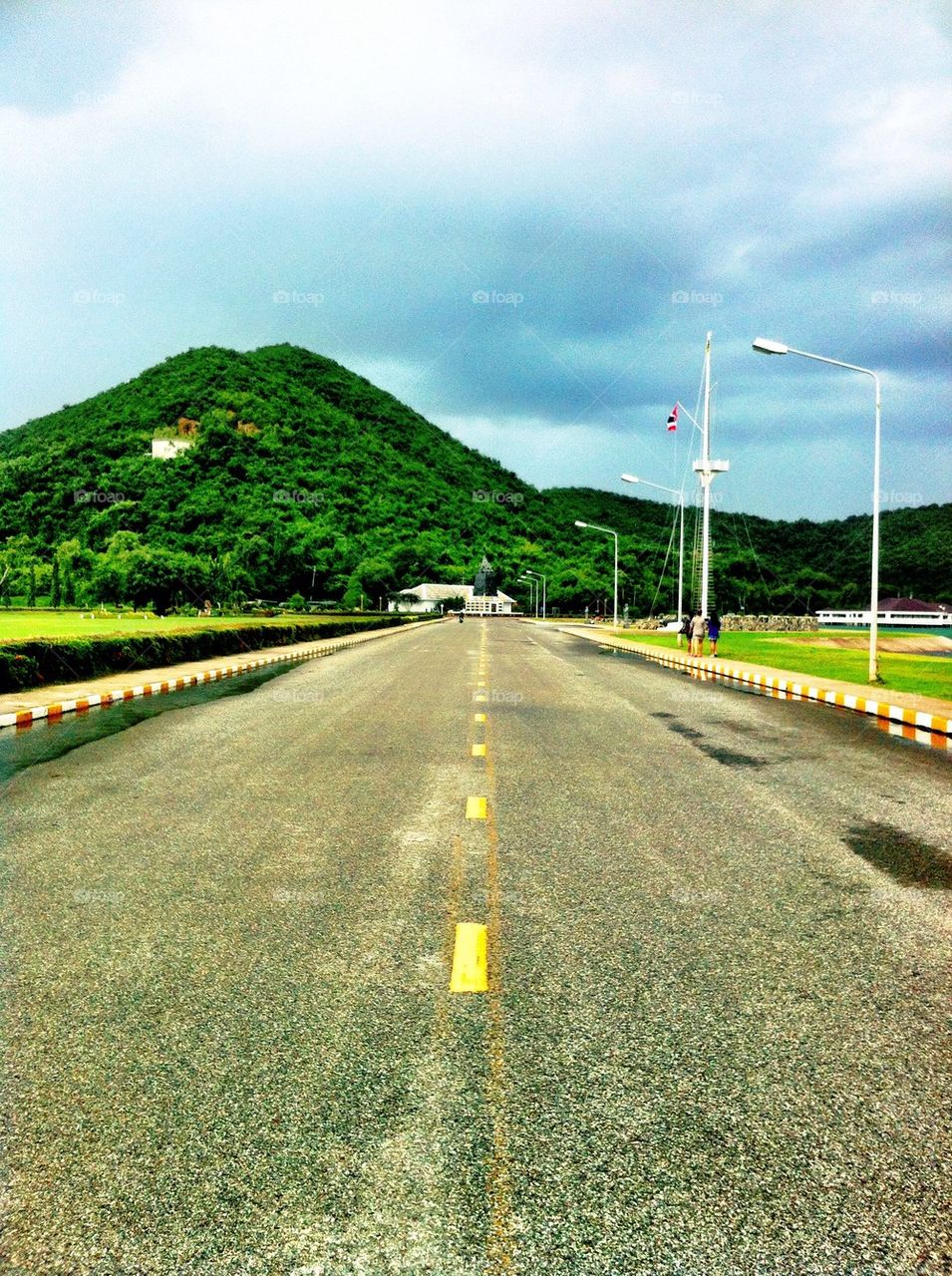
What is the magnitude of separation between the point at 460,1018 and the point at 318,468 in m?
118

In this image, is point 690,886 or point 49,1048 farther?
point 690,886

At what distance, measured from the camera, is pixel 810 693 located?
21.2 m

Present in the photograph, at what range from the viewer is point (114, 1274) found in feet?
8.61

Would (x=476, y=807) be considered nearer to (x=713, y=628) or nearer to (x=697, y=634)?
(x=697, y=634)

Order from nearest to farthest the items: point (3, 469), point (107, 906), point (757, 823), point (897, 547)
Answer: point (107, 906) → point (757, 823) → point (3, 469) → point (897, 547)

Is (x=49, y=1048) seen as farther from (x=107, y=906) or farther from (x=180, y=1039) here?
(x=107, y=906)

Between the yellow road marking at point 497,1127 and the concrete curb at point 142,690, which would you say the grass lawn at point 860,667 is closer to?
the concrete curb at point 142,690

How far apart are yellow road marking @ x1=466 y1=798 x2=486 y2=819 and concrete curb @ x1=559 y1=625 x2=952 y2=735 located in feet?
29.8

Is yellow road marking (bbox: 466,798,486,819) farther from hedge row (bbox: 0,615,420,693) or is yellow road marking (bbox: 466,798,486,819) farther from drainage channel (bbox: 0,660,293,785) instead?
hedge row (bbox: 0,615,420,693)

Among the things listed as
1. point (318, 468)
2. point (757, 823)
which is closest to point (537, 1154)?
point (757, 823)

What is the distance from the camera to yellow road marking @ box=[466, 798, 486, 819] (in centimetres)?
824

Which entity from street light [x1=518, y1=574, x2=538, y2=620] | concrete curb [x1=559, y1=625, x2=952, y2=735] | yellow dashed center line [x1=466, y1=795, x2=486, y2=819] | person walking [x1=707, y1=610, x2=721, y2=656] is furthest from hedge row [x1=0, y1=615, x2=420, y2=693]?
street light [x1=518, y1=574, x2=538, y2=620]

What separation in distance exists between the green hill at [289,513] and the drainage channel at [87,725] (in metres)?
76.8

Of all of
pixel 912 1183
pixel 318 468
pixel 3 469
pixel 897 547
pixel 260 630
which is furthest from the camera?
pixel 318 468
